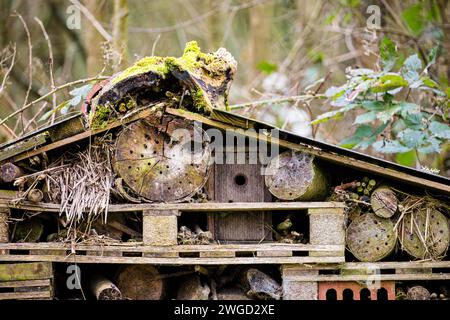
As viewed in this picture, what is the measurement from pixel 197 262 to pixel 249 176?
963 millimetres

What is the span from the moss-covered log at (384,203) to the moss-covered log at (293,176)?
525mm

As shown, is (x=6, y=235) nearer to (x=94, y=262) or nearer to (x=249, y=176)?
(x=94, y=262)

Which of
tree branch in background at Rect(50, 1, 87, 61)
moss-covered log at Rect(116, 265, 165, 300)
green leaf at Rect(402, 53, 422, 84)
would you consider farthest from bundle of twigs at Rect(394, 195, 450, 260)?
tree branch in background at Rect(50, 1, 87, 61)

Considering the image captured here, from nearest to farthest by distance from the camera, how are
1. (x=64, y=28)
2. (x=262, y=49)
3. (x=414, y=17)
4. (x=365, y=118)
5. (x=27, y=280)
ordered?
(x=27, y=280)
(x=365, y=118)
(x=414, y=17)
(x=64, y=28)
(x=262, y=49)

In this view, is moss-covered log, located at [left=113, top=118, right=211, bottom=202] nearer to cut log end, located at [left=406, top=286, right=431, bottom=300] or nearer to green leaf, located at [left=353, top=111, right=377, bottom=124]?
green leaf, located at [left=353, top=111, right=377, bottom=124]

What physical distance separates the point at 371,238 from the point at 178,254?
179 centimetres

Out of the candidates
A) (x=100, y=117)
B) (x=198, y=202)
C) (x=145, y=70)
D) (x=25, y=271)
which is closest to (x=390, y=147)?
(x=198, y=202)

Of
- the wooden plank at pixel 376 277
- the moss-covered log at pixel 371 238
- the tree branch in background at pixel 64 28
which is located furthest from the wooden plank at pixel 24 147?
the tree branch in background at pixel 64 28

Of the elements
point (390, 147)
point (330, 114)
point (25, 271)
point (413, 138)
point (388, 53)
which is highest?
point (388, 53)

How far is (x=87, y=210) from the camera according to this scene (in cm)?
650

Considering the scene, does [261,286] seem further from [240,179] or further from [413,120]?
[413,120]

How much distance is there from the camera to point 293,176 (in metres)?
6.48

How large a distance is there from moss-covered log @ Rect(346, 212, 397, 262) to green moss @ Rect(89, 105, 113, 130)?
2447 mm
